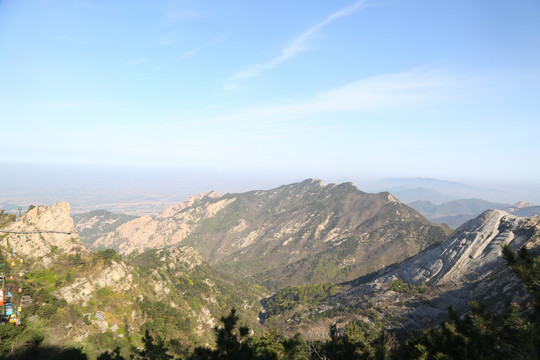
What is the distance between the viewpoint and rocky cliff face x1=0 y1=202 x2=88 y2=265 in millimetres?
58625

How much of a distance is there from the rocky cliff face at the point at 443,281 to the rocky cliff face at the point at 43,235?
3908 inches

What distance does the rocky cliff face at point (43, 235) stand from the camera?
5862 centimetres

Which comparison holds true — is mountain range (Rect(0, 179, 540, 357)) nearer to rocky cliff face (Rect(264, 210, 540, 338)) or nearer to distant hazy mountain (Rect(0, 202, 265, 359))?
distant hazy mountain (Rect(0, 202, 265, 359))

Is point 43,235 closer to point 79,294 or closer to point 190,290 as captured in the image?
point 79,294

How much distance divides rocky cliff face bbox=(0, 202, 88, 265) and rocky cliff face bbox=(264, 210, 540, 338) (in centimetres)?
9927

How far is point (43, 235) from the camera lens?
2505 inches

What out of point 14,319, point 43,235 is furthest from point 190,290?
point 14,319

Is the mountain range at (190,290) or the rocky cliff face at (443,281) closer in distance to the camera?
the mountain range at (190,290)

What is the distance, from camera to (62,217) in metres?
70.4

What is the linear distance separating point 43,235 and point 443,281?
459 feet

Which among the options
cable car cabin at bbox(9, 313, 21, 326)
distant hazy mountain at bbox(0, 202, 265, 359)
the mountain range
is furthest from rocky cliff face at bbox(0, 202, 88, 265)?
cable car cabin at bbox(9, 313, 21, 326)

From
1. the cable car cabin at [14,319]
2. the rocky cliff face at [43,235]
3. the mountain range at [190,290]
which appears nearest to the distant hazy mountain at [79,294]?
the rocky cliff face at [43,235]

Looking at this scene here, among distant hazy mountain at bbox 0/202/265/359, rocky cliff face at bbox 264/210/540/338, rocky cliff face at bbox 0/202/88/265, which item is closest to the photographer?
distant hazy mountain at bbox 0/202/265/359

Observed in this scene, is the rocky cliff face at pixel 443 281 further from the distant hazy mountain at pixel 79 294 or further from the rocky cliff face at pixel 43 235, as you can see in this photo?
the rocky cliff face at pixel 43 235
